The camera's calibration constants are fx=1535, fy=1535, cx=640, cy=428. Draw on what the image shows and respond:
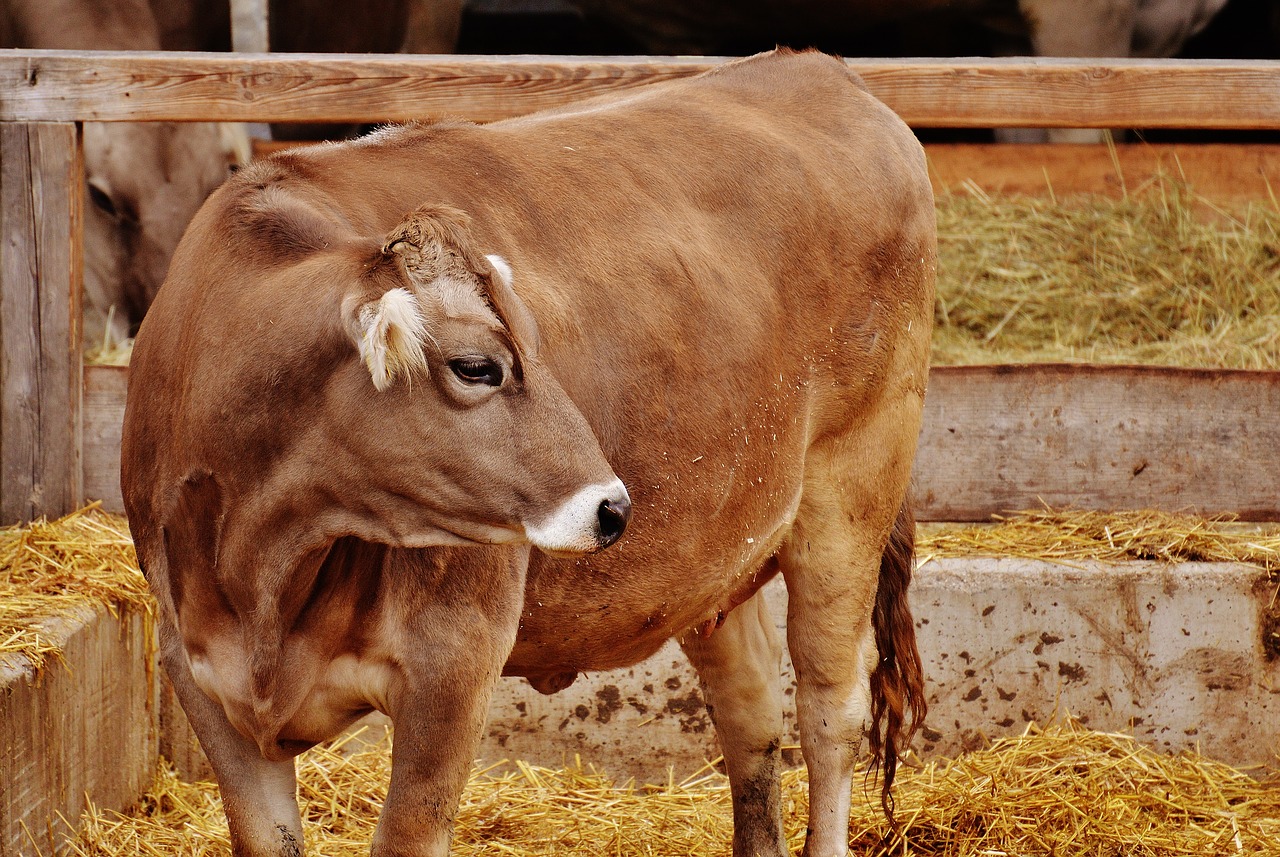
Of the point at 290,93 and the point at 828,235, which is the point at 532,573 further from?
the point at 290,93

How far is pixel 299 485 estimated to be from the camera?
2348 millimetres

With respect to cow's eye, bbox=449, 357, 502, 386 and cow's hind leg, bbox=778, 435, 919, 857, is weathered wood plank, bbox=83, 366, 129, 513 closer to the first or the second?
cow's hind leg, bbox=778, 435, 919, 857

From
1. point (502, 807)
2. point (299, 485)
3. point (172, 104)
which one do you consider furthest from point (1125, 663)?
point (172, 104)

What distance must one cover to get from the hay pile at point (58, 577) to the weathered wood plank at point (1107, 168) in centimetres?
435

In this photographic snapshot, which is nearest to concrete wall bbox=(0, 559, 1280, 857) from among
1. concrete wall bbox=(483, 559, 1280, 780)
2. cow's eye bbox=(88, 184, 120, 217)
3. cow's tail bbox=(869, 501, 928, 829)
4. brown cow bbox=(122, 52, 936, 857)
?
concrete wall bbox=(483, 559, 1280, 780)

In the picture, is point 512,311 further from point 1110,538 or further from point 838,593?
point 1110,538

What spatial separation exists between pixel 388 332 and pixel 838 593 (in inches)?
67.8

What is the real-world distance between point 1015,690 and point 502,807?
4.89ft

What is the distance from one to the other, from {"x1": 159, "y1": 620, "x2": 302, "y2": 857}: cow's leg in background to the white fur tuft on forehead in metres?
0.77

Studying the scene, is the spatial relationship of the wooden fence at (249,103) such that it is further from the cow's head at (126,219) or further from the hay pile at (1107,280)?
the cow's head at (126,219)

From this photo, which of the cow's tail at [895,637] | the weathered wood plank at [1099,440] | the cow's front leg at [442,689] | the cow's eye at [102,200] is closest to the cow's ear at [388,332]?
the cow's front leg at [442,689]

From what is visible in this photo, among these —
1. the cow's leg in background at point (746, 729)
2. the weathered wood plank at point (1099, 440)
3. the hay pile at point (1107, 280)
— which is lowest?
the cow's leg in background at point (746, 729)

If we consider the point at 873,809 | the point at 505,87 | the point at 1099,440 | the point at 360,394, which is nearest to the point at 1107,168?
the point at 1099,440

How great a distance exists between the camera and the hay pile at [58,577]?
343cm
